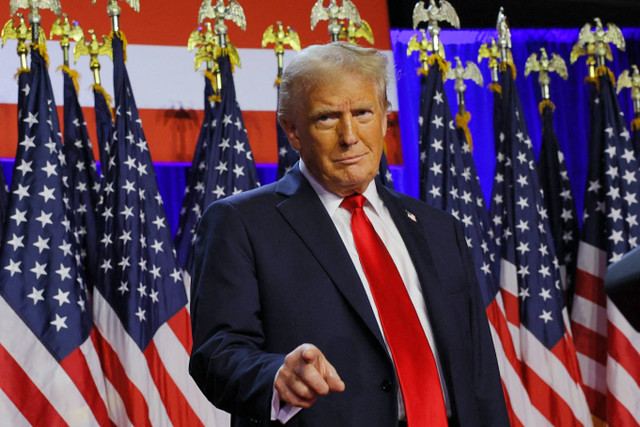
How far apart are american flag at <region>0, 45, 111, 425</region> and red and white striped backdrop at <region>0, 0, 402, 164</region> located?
46cm

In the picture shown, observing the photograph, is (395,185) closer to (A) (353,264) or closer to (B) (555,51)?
(B) (555,51)

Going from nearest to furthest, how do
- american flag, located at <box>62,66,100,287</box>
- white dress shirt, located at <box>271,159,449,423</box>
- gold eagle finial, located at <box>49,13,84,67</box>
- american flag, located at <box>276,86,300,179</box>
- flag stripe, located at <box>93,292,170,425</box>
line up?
1. white dress shirt, located at <box>271,159,449,423</box>
2. flag stripe, located at <box>93,292,170,425</box>
3. american flag, located at <box>62,66,100,287</box>
4. gold eagle finial, located at <box>49,13,84,67</box>
5. american flag, located at <box>276,86,300,179</box>

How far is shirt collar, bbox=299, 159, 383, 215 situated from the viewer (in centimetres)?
182

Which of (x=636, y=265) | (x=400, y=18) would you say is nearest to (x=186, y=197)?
(x=400, y=18)

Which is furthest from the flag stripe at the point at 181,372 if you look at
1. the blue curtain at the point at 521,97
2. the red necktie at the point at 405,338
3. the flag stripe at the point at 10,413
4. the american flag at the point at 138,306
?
the red necktie at the point at 405,338

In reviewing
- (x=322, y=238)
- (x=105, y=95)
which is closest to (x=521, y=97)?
(x=105, y=95)

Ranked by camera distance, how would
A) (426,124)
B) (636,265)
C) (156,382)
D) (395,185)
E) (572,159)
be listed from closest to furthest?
(636,265) → (156,382) → (426,124) → (395,185) → (572,159)

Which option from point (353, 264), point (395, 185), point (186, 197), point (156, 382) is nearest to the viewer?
point (353, 264)

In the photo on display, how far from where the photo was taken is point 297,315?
5.30ft

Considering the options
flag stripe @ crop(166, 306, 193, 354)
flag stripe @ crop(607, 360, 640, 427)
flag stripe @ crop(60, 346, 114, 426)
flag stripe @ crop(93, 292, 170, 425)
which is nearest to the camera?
flag stripe @ crop(60, 346, 114, 426)

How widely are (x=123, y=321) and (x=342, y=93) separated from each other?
220 centimetres

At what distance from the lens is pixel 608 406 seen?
13.8 feet

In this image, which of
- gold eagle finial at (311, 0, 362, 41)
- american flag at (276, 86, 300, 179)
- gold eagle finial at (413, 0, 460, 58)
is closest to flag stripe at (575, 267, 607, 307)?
gold eagle finial at (413, 0, 460, 58)

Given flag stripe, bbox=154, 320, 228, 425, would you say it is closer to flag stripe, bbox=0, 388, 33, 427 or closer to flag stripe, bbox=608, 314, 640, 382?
flag stripe, bbox=0, 388, 33, 427
